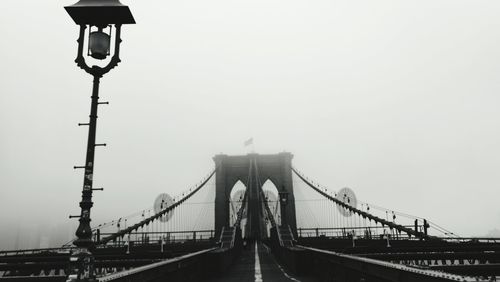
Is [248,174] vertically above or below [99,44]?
above

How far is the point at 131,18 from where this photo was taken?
6395mm

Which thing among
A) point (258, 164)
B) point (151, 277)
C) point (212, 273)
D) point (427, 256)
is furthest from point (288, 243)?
point (258, 164)

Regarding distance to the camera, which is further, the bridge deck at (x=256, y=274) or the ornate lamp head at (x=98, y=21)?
the bridge deck at (x=256, y=274)

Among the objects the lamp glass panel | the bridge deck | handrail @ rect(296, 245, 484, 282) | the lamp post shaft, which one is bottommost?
the bridge deck

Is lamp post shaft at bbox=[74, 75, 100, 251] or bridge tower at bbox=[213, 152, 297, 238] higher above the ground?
bridge tower at bbox=[213, 152, 297, 238]

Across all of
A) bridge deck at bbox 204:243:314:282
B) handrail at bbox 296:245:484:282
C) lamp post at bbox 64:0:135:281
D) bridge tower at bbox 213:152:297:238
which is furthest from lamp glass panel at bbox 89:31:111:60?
bridge tower at bbox 213:152:297:238

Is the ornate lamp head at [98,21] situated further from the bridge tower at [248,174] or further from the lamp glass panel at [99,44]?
the bridge tower at [248,174]

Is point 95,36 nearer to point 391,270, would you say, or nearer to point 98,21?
point 98,21

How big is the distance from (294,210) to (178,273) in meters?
63.5

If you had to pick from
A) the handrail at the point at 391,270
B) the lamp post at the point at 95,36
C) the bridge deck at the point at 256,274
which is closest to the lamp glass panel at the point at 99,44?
the lamp post at the point at 95,36

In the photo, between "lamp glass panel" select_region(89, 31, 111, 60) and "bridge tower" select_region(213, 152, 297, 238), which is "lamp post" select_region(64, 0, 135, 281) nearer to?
"lamp glass panel" select_region(89, 31, 111, 60)

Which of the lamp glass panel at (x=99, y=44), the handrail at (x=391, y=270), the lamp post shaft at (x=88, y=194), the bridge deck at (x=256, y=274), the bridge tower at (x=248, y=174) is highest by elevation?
the bridge tower at (x=248, y=174)

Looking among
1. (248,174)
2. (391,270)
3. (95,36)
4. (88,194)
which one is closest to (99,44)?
(95,36)

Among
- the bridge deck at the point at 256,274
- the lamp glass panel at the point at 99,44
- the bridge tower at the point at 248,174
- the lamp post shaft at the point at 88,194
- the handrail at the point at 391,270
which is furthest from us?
the bridge tower at the point at 248,174
